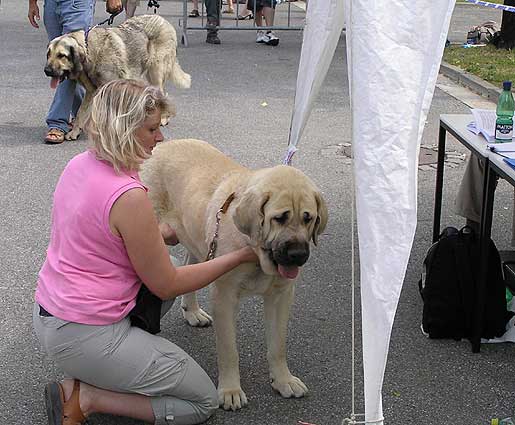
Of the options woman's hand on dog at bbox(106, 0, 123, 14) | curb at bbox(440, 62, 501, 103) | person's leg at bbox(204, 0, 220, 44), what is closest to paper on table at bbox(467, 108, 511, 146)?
woman's hand on dog at bbox(106, 0, 123, 14)

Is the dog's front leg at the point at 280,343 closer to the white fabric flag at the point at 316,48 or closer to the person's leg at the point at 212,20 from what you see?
the white fabric flag at the point at 316,48

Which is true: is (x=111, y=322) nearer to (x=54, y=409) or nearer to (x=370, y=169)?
(x=54, y=409)

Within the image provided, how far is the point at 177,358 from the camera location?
11.0ft

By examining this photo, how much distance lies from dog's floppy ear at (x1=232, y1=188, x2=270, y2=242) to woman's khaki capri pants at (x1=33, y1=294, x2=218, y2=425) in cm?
57

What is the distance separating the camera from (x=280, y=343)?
12.2ft

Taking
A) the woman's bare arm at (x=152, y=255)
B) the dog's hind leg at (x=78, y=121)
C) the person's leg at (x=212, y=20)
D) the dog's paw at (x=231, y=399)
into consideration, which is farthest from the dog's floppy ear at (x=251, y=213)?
the person's leg at (x=212, y=20)

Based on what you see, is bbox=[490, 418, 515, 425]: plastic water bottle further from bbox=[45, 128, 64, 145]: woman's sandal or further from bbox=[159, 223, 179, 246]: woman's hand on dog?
bbox=[45, 128, 64, 145]: woman's sandal

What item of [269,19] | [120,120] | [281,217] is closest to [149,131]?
[120,120]

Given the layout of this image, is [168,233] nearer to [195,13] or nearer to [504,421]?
[504,421]

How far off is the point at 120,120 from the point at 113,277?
0.61 m

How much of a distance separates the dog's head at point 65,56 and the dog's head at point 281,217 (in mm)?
5100

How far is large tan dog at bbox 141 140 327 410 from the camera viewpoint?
10.6ft

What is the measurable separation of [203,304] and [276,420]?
1.26 meters

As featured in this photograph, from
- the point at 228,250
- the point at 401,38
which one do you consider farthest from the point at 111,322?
the point at 401,38
